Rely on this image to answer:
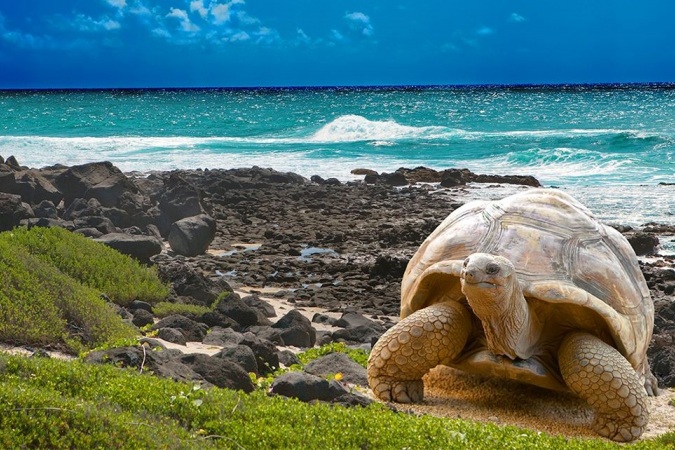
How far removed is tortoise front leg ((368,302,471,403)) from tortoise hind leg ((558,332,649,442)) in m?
0.93

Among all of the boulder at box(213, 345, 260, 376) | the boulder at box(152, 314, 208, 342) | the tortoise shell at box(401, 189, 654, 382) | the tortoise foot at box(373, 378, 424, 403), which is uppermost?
the tortoise shell at box(401, 189, 654, 382)

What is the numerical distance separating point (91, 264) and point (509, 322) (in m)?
6.41

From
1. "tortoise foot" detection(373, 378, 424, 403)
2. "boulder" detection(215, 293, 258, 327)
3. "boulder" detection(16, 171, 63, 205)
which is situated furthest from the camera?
"boulder" detection(16, 171, 63, 205)

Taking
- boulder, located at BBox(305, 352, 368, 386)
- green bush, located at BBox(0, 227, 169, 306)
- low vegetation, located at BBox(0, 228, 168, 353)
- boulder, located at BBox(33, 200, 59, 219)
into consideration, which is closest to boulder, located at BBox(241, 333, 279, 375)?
boulder, located at BBox(305, 352, 368, 386)

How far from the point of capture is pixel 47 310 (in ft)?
29.1

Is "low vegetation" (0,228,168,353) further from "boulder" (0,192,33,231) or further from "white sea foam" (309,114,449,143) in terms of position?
"white sea foam" (309,114,449,143)

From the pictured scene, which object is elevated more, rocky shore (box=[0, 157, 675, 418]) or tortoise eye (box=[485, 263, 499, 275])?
tortoise eye (box=[485, 263, 499, 275])

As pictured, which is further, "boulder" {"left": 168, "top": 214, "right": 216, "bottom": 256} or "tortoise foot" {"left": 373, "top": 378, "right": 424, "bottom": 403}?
"boulder" {"left": 168, "top": 214, "right": 216, "bottom": 256}

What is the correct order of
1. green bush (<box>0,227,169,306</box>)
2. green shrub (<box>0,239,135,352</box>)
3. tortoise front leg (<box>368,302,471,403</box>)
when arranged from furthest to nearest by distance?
green bush (<box>0,227,169,306</box>), green shrub (<box>0,239,135,352</box>), tortoise front leg (<box>368,302,471,403</box>)

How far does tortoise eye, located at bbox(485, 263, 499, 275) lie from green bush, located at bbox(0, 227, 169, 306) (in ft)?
19.7

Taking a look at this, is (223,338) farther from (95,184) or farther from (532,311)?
(95,184)

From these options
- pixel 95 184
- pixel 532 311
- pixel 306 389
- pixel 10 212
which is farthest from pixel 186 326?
pixel 95 184

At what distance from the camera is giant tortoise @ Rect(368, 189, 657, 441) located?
680 centimetres

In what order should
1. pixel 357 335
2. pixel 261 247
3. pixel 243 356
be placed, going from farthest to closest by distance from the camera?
pixel 261 247 < pixel 357 335 < pixel 243 356
